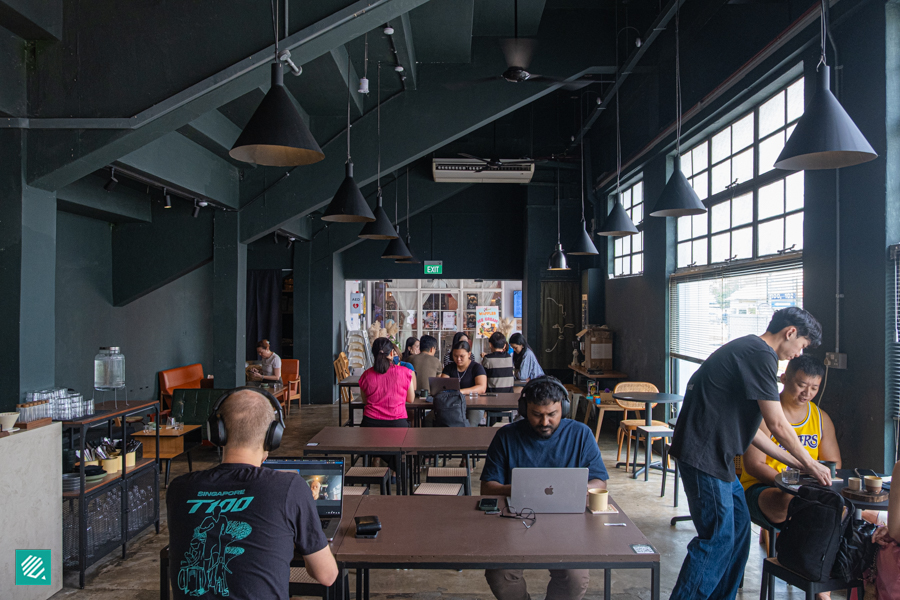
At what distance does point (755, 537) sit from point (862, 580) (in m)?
2.07

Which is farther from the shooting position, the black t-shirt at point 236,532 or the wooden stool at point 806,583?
the wooden stool at point 806,583

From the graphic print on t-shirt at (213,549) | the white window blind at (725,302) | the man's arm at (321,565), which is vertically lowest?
the man's arm at (321,565)

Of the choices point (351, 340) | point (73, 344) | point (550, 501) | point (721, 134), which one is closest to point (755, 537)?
point (550, 501)

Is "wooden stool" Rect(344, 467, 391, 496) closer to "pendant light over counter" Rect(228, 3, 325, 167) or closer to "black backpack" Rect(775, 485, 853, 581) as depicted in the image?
"pendant light over counter" Rect(228, 3, 325, 167)

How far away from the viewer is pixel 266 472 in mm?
1900

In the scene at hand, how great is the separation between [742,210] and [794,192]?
2.85ft

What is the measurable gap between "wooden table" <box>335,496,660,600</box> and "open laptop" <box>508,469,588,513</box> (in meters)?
0.05

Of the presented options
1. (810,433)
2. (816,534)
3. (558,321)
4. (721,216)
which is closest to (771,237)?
(721,216)

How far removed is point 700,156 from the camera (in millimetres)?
6332

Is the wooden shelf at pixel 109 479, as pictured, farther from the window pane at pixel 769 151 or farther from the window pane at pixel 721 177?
the window pane at pixel 721 177

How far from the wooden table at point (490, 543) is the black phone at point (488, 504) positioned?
0.04 meters

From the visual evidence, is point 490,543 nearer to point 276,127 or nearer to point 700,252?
point 276,127

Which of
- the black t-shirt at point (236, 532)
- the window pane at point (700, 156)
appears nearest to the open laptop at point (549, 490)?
the black t-shirt at point (236, 532)

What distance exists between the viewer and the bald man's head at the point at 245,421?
1.96 metres
